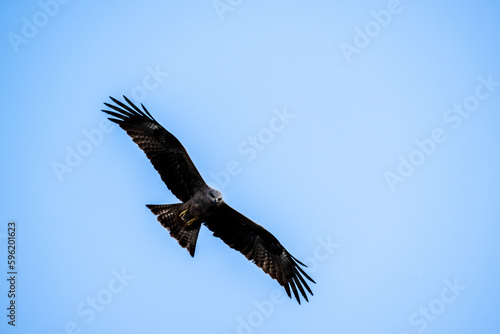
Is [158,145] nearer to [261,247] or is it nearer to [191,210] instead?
[191,210]

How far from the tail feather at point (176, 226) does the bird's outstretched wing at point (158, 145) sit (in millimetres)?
552

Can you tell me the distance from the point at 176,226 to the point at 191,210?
2.16ft

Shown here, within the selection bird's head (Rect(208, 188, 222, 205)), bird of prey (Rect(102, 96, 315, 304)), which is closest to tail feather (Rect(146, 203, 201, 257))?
bird of prey (Rect(102, 96, 315, 304))

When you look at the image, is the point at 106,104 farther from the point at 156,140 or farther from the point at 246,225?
the point at 246,225

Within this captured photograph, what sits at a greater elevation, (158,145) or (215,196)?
(158,145)

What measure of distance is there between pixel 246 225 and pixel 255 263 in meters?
1.01

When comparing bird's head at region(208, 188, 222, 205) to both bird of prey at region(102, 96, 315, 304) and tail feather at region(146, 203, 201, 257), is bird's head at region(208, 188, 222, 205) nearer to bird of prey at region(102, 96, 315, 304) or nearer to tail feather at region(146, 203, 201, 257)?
bird of prey at region(102, 96, 315, 304)

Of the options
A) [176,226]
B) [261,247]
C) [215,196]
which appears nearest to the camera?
[215,196]

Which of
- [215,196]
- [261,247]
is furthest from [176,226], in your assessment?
[261,247]

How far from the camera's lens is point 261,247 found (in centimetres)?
1080

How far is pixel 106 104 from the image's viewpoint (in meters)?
9.73

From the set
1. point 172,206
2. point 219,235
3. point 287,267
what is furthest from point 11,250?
point 287,267

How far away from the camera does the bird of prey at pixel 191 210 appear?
9.85 metres

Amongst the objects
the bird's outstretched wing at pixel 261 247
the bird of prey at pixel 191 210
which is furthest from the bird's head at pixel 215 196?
the bird's outstretched wing at pixel 261 247
